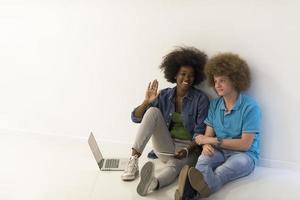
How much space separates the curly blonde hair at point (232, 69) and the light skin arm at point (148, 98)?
403 mm

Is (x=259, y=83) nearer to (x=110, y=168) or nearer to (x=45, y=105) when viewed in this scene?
(x=110, y=168)

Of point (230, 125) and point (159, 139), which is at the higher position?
point (230, 125)

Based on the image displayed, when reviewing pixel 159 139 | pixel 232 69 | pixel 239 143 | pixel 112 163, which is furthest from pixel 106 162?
pixel 232 69

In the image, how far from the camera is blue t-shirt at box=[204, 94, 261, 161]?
2381 mm

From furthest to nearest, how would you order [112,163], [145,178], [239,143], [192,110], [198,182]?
[112,163]
[192,110]
[239,143]
[145,178]
[198,182]

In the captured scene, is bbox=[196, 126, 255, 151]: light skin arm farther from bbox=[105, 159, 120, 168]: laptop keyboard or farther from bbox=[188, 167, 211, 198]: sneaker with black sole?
bbox=[105, 159, 120, 168]: laptop keyboard

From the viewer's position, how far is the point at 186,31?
2627 millimetres

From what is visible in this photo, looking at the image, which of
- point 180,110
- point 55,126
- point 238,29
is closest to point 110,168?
point 180,110

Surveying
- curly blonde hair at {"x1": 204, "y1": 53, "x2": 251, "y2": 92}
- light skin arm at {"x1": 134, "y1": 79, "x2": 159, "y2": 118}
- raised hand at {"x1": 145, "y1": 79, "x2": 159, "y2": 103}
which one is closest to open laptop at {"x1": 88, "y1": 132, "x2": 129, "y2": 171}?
light skin arm at {"x1": 134, "y1": 79, "x2": 159, "y2": 118}

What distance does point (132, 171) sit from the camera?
96.1 inches

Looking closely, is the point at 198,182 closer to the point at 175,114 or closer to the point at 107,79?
the point at 175,114

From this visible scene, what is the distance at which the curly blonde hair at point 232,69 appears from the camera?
2.39 metres

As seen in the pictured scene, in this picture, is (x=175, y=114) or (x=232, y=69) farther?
(x=175, y=114)

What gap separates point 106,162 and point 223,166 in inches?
34.4
